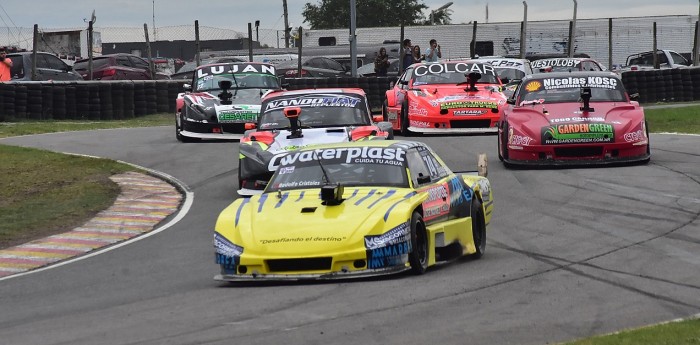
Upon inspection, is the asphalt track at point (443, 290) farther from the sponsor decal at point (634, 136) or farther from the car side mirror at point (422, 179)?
the sponsor decal at point (634, 136)

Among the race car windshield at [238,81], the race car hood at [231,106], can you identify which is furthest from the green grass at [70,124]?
the race car hood at [231,106]

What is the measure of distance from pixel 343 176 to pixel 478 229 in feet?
4.33

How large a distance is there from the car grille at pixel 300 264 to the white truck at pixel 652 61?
32.2m

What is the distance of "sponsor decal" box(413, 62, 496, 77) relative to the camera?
24.3 metres

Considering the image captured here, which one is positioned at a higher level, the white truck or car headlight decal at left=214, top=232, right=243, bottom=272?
the white truck

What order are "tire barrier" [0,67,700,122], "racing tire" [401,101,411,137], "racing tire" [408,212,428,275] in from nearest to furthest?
"racing tire" [408,212,428,275] < "racing tire" [401,101,411,137] < "tire barrier" [0,67,700,122]

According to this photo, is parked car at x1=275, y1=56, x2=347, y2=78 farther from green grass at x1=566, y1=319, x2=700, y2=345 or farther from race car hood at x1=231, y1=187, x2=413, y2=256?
green grass at x1=566, y1=319, x2=700, y2=345

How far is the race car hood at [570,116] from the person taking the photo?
17641mm

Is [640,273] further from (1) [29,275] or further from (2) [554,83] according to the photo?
(2) [554,83]

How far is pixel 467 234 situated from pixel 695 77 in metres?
25.7

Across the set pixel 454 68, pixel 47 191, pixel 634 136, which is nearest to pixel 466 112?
pixel 454 68

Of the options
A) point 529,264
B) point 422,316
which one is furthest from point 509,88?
point 422,316

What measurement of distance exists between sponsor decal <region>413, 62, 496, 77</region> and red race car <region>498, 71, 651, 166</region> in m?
5.76

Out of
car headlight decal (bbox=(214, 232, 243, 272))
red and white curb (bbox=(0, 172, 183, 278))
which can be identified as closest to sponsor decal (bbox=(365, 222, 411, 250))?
car headlight decal (bbox=(214, 232, 243, 272))
